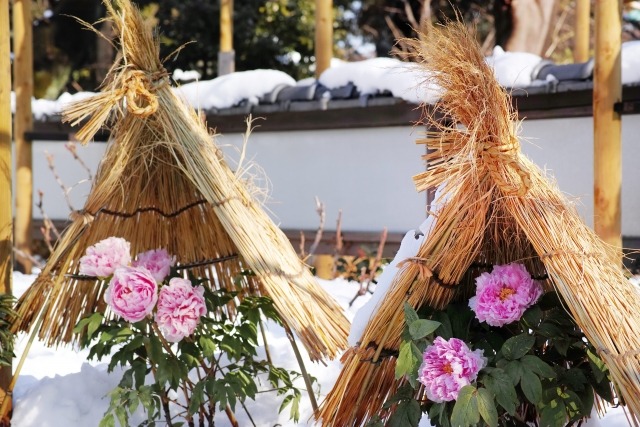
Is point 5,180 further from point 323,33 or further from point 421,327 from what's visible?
point 323,33

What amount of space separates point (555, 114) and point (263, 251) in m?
3.25

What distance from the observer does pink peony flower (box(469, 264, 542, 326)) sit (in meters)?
1.91

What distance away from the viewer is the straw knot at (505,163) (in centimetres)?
183

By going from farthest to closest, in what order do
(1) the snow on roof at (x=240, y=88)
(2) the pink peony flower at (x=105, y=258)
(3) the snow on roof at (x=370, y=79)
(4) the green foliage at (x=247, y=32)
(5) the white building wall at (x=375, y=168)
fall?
(4) the green foliage at (x=247, y=32), (1) the snow on roof at (x=240, y=88), (5) the white building wall at (x=375, y=168), (3) the snow on roof at (x=370, y=79), (2) the pink peony flower at (x=105, y=258)

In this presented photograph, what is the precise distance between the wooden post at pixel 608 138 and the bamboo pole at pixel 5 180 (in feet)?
7.92

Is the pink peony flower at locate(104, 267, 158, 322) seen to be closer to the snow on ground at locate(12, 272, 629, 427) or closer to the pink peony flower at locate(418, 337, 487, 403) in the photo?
the snow on ground at locate(12, 272, 629, 427)

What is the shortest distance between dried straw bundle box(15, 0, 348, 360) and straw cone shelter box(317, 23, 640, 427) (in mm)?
345

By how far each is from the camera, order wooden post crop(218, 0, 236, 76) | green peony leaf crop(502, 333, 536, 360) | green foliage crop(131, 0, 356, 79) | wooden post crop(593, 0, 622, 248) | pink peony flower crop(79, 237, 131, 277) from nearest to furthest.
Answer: green peony leaf crop(502, 333, 536, 360), pink peony flower crop(79, 237, 131, 277), wooden post crop(593, 0, 622, 248), wooden post crop(218, 0, 236, 76), green foliage crop(131, 0, 356, 79)

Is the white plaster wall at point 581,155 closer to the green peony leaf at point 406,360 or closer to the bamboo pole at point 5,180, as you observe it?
the bamboo pole at point 5,180

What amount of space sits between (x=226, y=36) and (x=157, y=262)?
484cm

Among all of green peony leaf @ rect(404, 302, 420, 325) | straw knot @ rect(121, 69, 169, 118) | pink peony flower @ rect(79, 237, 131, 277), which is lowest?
green peony leaf @ rect(404, 302, 420, 325)

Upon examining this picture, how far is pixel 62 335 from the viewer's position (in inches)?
107

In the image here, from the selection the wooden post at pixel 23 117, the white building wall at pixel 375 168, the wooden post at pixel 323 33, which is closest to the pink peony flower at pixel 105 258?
the white building wall at pixel 375 168

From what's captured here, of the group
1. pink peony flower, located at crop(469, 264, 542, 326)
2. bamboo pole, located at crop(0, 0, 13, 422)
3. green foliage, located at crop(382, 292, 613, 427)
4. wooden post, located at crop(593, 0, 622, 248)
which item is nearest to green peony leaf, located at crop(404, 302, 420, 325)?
green foliage, located at crop(382, 292, 613, 427)
